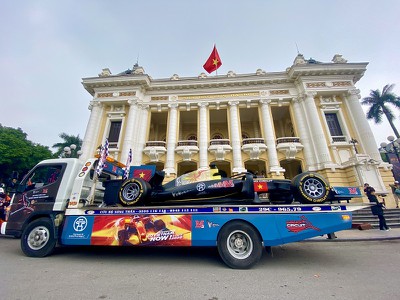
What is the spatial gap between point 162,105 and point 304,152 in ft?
45.6

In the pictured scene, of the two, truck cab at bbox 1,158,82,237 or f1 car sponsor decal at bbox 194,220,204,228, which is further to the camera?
truck cab at bbox 1,158,82,237

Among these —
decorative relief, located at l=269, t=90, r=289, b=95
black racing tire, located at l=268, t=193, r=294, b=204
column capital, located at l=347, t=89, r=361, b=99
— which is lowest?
black racing tire, located at l=268, t=193, r=294, b=204

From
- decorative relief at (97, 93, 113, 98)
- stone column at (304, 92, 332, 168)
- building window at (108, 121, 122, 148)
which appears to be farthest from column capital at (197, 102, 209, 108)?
stone column at (304, 92, 332, 168)

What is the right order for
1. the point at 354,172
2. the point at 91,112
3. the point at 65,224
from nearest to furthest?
the point at 65,224 < the point at 354,172 < the point at 91,112

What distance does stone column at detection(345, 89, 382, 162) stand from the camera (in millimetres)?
13555

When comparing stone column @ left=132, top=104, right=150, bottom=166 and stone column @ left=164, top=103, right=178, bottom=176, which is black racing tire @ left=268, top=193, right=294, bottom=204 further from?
stone column @ left=132, top=104, right=150, bottom=166

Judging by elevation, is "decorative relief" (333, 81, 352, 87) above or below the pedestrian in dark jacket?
above

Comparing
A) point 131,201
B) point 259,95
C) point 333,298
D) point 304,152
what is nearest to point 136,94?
point 259,95

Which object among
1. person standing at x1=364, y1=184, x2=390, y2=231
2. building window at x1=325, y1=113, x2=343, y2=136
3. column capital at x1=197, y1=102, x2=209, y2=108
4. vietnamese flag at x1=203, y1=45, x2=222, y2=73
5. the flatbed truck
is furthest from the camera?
vietnamese flag at x1=203, y1=45, x2=222, y2=73

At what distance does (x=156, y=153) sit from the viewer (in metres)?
15.2

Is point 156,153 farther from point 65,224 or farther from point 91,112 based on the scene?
point 65,224

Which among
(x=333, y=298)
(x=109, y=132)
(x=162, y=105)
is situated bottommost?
(x=333, y=298)

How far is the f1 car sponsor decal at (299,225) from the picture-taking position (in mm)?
4094

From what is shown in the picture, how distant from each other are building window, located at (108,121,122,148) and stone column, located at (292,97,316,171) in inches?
662
